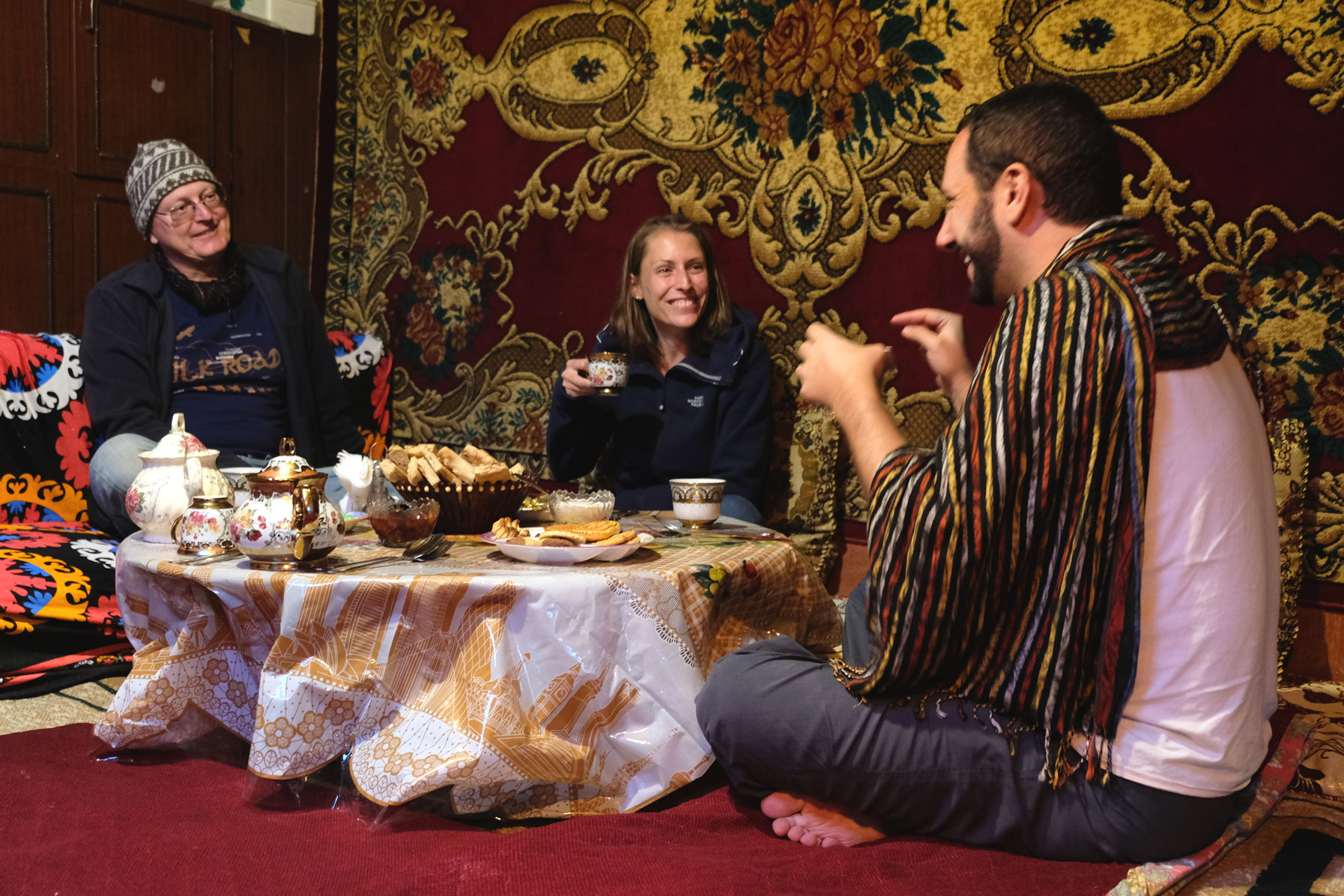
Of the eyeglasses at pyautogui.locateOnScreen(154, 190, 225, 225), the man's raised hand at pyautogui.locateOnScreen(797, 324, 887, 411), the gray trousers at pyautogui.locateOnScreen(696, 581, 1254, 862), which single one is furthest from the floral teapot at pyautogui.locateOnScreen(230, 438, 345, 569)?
the eyeglasses at pyautogui.locateOnScreen(154, 190, 225, 225)

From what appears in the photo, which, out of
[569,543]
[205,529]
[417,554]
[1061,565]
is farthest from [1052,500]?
[205,529]

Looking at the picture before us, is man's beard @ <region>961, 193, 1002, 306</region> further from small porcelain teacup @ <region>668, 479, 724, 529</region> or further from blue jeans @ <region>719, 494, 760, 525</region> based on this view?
blue jeans @ <region>719, 494, 760, 525</region>

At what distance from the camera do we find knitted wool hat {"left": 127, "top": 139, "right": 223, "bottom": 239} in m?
3.12

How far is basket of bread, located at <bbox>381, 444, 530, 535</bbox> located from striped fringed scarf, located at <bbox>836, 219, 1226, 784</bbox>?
78 cm

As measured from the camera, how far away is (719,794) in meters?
1.77

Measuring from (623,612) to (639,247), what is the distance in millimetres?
1785

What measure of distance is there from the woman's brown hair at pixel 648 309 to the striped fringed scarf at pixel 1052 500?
1714mm

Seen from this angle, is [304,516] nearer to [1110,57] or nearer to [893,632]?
[893,632]

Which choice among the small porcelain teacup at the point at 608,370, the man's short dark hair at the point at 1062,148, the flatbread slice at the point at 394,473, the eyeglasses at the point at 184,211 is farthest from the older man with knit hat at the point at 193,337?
the man's short dark hair at the point at 1062,148

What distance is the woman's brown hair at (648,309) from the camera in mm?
3084

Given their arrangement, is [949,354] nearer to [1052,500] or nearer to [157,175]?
[1052,500]

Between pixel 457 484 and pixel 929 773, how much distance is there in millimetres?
941

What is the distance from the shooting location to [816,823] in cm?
158

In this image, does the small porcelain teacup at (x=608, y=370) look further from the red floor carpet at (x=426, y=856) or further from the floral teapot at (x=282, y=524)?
the red floor carpet at (x=426, y=856)
